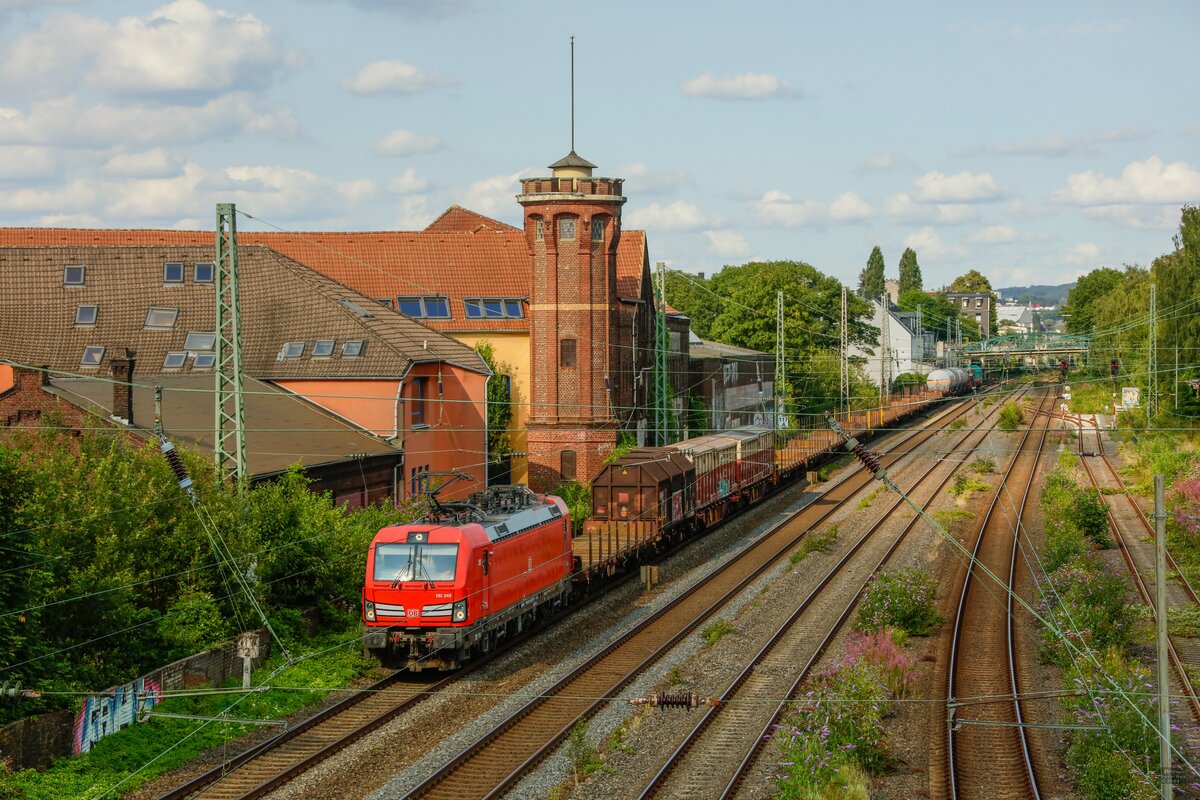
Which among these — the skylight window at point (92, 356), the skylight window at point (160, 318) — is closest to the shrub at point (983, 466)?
the skylight window at point (160, 318)

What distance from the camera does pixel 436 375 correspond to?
44.4m

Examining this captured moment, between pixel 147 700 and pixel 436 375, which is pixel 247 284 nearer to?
pixel 436 375

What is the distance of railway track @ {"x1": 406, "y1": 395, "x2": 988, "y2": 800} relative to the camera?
18.8 meters

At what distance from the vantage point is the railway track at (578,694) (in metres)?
18.8

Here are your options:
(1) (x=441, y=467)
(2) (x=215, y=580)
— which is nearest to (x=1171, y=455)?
(1) (x=441, y=467)

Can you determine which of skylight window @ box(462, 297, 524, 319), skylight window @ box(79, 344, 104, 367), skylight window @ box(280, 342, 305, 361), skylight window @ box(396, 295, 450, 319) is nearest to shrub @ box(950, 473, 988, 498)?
skylight window @ box(462, 297, 524, 319)

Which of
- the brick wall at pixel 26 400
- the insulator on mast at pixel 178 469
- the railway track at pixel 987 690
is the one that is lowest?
the railway track at pixel 987 690

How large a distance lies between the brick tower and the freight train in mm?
7354

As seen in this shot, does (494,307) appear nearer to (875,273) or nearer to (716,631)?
(716,631)

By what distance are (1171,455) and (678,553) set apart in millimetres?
25619

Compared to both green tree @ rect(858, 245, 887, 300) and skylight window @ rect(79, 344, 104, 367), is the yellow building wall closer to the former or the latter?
skylight window @ rect(79, 344, 104, 367)

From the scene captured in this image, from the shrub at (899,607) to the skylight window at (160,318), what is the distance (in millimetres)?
27593

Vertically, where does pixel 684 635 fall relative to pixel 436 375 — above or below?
below

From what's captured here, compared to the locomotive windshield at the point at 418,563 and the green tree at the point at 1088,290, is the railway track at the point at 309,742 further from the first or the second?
the green tree at the point at 1088,290
